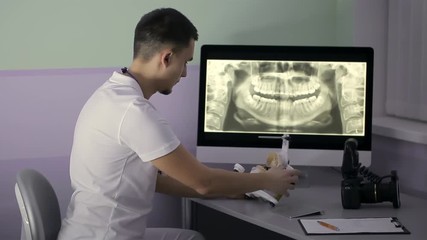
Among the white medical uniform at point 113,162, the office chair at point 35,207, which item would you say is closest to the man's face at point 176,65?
the white medical uniform at point 113,162

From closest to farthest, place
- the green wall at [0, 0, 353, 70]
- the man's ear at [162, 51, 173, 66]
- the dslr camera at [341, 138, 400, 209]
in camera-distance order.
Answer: the man's ear at [162, 51, 173, 66]
the dslr camera at [341, 138, 400, 209]
the green wall at [0, 0, 353, 70]

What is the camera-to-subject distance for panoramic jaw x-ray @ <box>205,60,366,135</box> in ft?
9.12

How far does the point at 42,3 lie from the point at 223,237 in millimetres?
1242

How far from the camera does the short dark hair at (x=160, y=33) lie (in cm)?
221

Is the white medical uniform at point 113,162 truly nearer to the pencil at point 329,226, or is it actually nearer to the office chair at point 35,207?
the office chair at point 35,207

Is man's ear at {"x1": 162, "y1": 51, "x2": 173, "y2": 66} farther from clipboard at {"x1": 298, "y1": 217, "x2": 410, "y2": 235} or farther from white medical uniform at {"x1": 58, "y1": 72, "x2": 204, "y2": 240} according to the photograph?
clipboard at {"x1": 298, "y1": 217, "x2": 410, "y2": 235}

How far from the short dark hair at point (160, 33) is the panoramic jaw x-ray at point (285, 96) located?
567mm

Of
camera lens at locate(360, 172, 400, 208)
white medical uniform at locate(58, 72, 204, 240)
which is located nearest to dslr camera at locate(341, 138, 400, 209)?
camera lens at locate(360, 172, 400, 208)

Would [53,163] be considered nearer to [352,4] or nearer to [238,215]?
[238,215]

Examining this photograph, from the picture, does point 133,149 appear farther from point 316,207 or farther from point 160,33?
point 316,207

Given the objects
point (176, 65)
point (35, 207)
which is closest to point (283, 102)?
point (176, 65)

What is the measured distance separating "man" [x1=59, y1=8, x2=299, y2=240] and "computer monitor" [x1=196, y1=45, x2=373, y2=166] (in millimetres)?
494

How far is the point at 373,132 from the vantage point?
3035 mm

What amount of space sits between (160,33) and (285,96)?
2.46 ft
